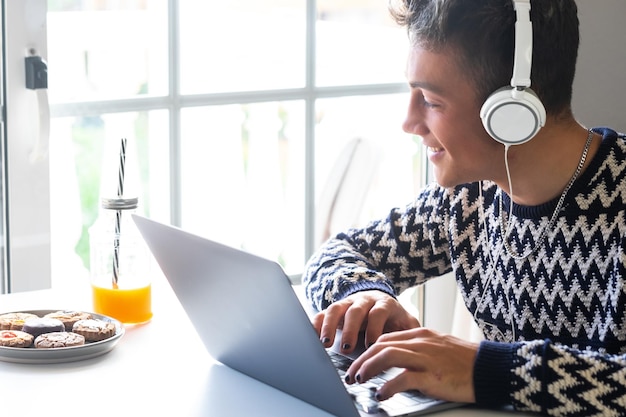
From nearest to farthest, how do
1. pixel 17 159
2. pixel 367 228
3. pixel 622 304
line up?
pixel 622 304 → pixel 367 228 → pixel 17 159

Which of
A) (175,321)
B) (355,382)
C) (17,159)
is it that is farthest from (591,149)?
(17,159)

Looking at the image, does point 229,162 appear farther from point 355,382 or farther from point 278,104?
point 355,382

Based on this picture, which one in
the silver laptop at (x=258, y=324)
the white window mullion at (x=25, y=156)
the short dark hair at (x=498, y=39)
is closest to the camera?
the silver laptop at (x=258, y=324)

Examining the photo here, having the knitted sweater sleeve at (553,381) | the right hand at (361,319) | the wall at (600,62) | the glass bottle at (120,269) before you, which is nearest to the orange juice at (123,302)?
the glass bottle at (120,269)

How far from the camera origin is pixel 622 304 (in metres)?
1.26

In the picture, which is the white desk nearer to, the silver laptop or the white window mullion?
the silver laptop

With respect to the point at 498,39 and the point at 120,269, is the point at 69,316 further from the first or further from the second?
the point at 498,39

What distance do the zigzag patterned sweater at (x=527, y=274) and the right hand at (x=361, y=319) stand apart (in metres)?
0.08

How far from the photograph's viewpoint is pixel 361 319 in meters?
1.27

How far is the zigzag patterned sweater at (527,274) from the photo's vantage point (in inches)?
41.1

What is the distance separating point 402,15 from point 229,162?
1019mm

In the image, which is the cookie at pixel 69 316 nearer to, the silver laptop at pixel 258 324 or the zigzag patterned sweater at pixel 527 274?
the silver laptop at pixel 258 324

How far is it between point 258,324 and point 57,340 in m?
0.27

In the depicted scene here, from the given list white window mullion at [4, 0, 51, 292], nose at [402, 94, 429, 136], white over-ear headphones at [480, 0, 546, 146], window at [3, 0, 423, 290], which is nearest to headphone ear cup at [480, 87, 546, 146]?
white over-ear headphones at [480, 0, 546, 146]
